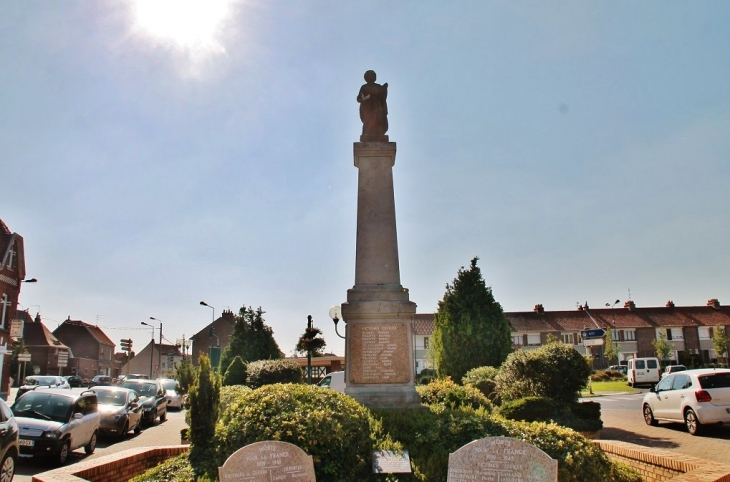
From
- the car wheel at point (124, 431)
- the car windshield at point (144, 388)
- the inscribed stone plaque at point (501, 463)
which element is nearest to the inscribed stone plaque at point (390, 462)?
the inscribed stone plaque at point (501, 463)

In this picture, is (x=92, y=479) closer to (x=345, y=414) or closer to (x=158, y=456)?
(x=158, y=456)

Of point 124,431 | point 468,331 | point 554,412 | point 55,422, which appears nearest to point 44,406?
point 55,422

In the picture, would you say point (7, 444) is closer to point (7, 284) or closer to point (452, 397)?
point (452, 397)

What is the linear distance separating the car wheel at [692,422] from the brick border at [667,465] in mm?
7655

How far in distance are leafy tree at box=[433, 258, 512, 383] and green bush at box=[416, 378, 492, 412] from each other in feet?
30.9

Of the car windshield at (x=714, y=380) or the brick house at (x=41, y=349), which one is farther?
the brick house at (x=41, y=349)

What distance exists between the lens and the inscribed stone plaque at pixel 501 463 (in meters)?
4.97

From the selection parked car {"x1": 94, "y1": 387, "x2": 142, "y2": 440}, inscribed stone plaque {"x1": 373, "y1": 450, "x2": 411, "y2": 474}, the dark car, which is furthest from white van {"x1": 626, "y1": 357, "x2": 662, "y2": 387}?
inscribed stone plaque {"x1": 373, "y1": 450, "x2": 411, "y2": 474}

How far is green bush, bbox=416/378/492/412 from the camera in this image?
409 inches

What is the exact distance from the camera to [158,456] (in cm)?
891

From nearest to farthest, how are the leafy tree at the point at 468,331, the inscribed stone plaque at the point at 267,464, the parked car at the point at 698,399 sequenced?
1. the inscribed stone plaque at the point at 267,464
2. the parked car at the point at 698,399
3. the leafy tree at the point at 468,331

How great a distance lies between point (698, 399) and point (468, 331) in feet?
27.5

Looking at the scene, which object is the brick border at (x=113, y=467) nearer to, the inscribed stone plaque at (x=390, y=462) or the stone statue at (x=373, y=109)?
the inscribed stone plaque at (x=390, y=462)

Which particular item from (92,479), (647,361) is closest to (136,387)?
(92,479)
